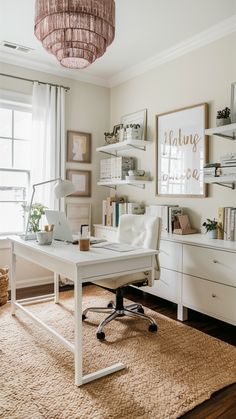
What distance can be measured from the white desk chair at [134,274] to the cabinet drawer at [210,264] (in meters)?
0.32

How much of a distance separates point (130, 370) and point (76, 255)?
83 centimetres

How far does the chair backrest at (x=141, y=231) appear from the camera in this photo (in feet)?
9.13

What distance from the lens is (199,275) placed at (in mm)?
2812

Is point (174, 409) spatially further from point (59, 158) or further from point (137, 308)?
point (59, 158)

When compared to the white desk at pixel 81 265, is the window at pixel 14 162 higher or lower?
higher

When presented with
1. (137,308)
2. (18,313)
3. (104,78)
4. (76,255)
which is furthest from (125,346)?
(104,78)

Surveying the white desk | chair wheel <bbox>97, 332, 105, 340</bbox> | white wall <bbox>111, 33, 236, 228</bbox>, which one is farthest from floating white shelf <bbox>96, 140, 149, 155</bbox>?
chair wheel <bbox>97, 332, 105, 340</bbox>

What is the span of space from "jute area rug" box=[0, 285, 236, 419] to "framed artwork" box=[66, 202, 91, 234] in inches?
62.2

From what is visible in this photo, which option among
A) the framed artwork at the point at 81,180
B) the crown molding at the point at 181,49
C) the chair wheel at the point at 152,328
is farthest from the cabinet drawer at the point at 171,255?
the crown molding at the point at 181,49

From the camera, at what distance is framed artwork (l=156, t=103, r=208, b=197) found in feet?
10.8

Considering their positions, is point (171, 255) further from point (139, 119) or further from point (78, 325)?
point (139, 119)

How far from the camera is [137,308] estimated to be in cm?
306

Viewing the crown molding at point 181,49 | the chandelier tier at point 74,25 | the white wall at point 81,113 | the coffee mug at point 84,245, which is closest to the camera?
the chandelier tier at point 74,25

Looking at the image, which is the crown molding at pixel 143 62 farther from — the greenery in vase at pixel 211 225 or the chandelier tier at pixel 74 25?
A: the greenery in vase at pixel 211 225
